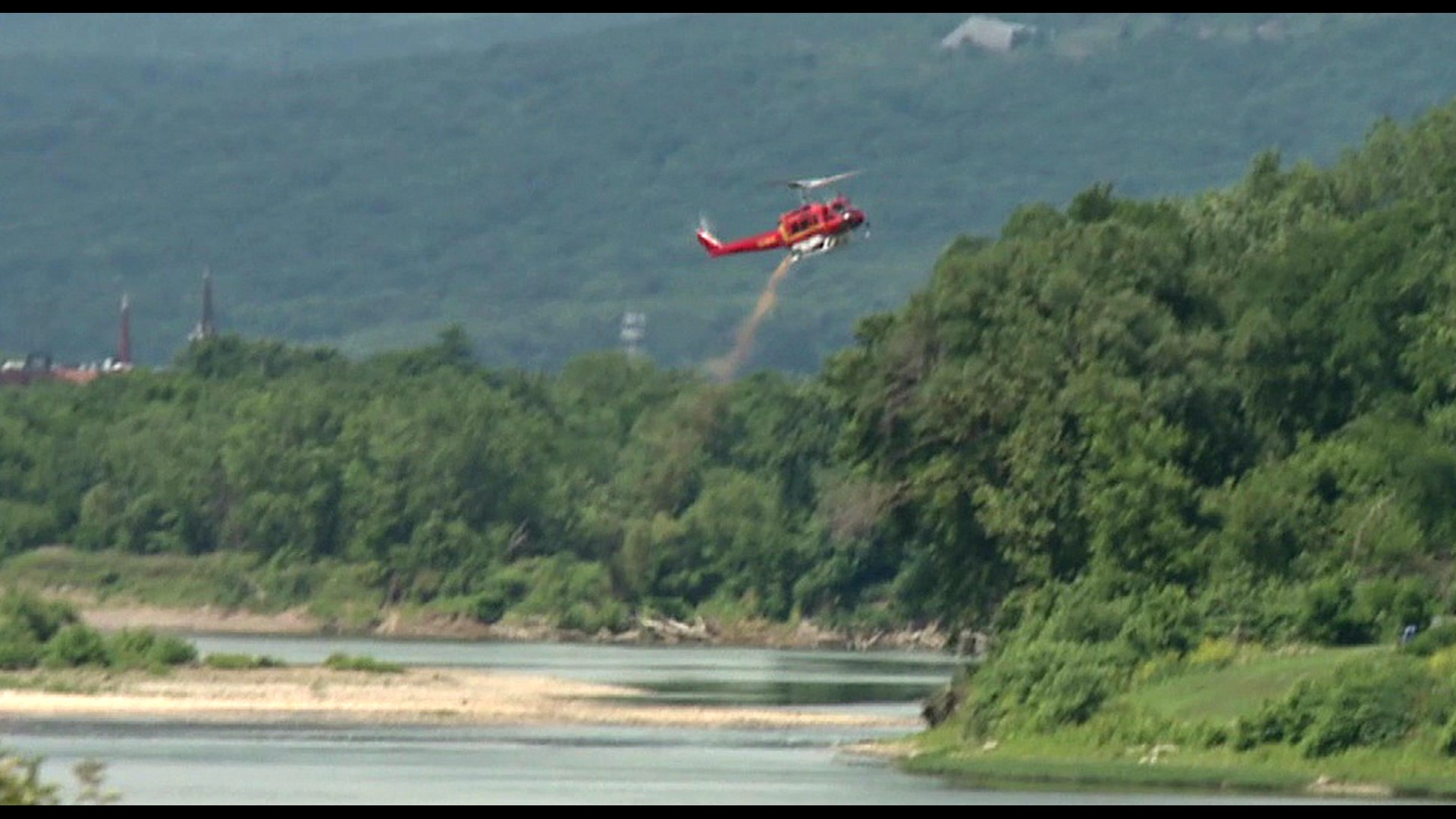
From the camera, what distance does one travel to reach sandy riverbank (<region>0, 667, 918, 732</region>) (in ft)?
270

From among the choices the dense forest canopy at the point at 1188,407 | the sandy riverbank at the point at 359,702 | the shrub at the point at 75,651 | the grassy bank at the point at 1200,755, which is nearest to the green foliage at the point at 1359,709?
the grassy bank at the point at 1200,755

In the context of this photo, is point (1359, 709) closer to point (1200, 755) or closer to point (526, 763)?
point (1200, 755)

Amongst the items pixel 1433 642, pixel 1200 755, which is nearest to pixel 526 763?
pixel 1200 755

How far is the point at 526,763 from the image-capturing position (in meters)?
69.1

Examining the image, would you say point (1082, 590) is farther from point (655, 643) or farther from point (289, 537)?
point (289, 537)

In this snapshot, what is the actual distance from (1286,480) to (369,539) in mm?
78158

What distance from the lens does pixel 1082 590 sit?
7112cm

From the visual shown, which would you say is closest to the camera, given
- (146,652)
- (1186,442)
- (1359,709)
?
(1359,709)

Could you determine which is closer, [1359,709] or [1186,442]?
[1359,709]

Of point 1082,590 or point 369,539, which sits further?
point 369,539

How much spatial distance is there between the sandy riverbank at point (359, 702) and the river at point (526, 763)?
5.50 ft

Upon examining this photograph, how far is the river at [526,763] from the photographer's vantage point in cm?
5950

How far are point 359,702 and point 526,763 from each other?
1842cm
